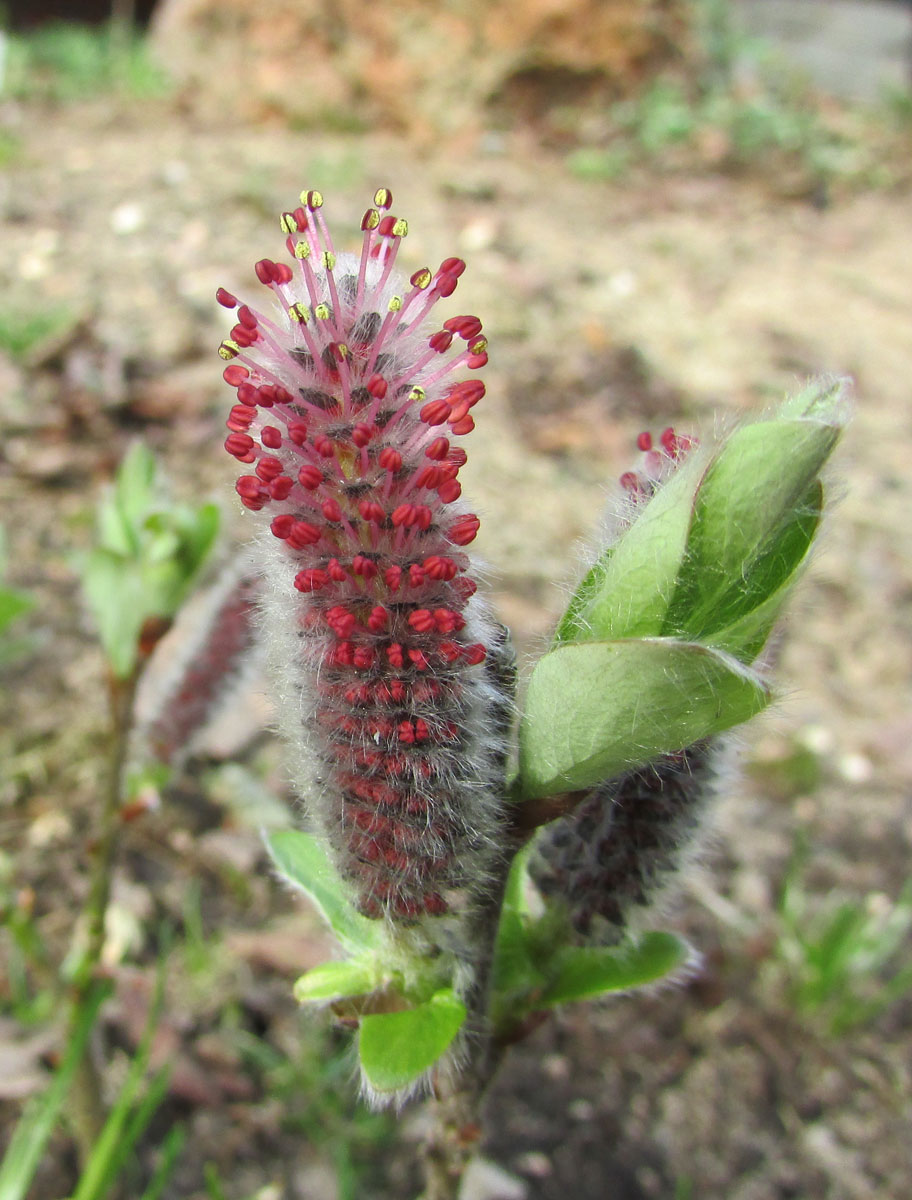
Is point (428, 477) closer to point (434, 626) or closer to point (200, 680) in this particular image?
point (434, 626)

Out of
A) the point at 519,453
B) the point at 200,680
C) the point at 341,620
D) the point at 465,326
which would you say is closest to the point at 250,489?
the point at 341,620

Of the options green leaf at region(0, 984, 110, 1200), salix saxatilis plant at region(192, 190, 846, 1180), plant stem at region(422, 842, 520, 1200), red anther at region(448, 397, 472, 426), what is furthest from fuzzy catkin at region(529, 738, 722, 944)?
green leaf at region(0, 984, 110, 1200)

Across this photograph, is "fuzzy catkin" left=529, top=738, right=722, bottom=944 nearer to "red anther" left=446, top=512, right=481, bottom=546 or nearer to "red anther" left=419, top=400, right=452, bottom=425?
"red anther" left=446, top=512, right=481, bottom=546

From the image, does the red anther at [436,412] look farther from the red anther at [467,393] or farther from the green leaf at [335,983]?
the green leaf at [335,983]

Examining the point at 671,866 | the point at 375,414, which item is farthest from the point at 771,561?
the point at 671,866

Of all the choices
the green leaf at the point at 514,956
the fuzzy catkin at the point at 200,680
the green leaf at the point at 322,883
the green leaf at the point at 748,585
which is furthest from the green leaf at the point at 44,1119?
the green leaf at the point at 748,585

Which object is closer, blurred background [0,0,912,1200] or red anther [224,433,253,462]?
red anther [224,433,253,462]

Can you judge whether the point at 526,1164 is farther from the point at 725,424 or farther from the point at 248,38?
the point at 248,38
